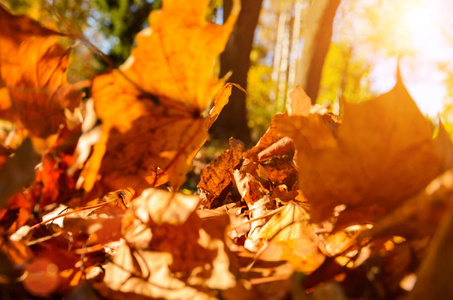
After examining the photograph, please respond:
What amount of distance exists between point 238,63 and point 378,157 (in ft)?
19.0

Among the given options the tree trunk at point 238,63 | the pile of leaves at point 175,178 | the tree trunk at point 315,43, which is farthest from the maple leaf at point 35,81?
the tree trunk at point 238,63

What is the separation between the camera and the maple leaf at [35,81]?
1.02ft

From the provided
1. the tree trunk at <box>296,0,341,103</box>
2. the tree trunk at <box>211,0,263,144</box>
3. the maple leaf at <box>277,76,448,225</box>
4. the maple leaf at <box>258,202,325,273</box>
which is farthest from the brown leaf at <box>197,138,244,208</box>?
the tree trunk at <box>211,0,263,144</box>

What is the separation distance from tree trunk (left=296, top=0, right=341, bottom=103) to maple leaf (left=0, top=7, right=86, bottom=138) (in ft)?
13.8

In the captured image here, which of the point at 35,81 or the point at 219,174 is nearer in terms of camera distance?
the point at 35,81

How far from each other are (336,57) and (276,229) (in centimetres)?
1792

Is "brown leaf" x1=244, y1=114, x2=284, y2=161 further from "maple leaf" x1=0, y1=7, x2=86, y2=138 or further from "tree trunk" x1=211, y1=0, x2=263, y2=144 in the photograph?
"tree trunk" x1=211, y1=0, x2=263, y2=144

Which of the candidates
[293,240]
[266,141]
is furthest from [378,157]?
[266,141]

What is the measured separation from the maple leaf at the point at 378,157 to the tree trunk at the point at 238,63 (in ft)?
18.3

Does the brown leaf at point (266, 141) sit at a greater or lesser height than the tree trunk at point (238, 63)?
greater

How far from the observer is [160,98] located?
31 cm

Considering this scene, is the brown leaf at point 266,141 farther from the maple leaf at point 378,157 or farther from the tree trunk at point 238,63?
the tree trunk at point 238,63

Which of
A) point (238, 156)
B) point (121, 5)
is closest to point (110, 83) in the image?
point (238, 156)

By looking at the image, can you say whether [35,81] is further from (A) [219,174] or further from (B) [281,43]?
(B) [281,43]
